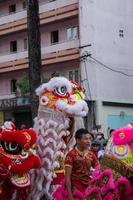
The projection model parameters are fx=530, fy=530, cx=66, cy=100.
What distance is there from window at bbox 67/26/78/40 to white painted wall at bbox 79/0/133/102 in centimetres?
68

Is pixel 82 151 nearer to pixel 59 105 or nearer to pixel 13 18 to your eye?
pixel 59 105

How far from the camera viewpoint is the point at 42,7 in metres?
26.2

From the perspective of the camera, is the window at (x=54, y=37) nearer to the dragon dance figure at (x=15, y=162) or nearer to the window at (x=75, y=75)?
the window at (x=75, y=75)

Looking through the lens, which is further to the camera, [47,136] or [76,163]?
[47,136]

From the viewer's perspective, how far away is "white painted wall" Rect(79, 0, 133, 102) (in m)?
24.4

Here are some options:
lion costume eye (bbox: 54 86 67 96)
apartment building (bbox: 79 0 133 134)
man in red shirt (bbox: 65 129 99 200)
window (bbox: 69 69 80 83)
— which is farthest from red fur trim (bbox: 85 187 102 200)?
window (bbox: 69 69 80 83)

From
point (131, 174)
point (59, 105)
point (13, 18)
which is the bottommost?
point (131, 174)

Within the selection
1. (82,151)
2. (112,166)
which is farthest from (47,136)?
(112,166)

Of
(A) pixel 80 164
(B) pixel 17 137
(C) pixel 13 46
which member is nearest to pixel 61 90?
(B) pixel 17 137

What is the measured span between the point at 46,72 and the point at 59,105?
19.5 m

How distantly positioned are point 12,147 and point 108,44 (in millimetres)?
19422

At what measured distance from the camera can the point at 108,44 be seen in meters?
25.5

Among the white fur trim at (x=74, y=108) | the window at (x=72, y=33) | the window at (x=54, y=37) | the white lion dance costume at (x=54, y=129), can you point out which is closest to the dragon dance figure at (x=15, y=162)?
the white lion dance costume at (x=54, y=129)

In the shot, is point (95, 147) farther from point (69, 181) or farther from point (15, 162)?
point (69, 181)
